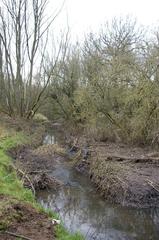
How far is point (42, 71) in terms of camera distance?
32.5 meters

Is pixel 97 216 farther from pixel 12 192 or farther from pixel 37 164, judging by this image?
pixel 37 164

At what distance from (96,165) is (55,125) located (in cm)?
2334

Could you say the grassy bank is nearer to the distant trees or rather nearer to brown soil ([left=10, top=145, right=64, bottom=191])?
brown soil ([left=10, top=145, right=64, bottom=191])

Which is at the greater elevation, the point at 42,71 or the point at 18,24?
the point at 18,24

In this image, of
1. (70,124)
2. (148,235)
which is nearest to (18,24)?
(70,124)

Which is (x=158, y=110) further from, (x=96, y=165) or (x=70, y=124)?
(x=70, y=124)

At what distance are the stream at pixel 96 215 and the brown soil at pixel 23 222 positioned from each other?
115cm

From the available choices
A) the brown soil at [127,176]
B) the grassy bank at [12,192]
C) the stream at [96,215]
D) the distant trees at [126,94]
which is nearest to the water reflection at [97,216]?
the stream at [96,215]

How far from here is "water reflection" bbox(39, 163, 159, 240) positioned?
28.6 feet

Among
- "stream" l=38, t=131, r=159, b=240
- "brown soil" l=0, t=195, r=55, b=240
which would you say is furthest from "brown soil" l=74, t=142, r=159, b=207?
"brown soil" l=0, t=195, r=55, b=240

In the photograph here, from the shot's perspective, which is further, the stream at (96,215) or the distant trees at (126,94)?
the distant trees at (126,94)

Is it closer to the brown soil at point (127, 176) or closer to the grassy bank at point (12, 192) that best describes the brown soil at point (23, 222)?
the grassy bank at point (12, 192)

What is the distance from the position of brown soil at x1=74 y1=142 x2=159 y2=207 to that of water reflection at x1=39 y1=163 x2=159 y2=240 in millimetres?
432

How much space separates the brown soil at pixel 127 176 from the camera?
11062 mm
